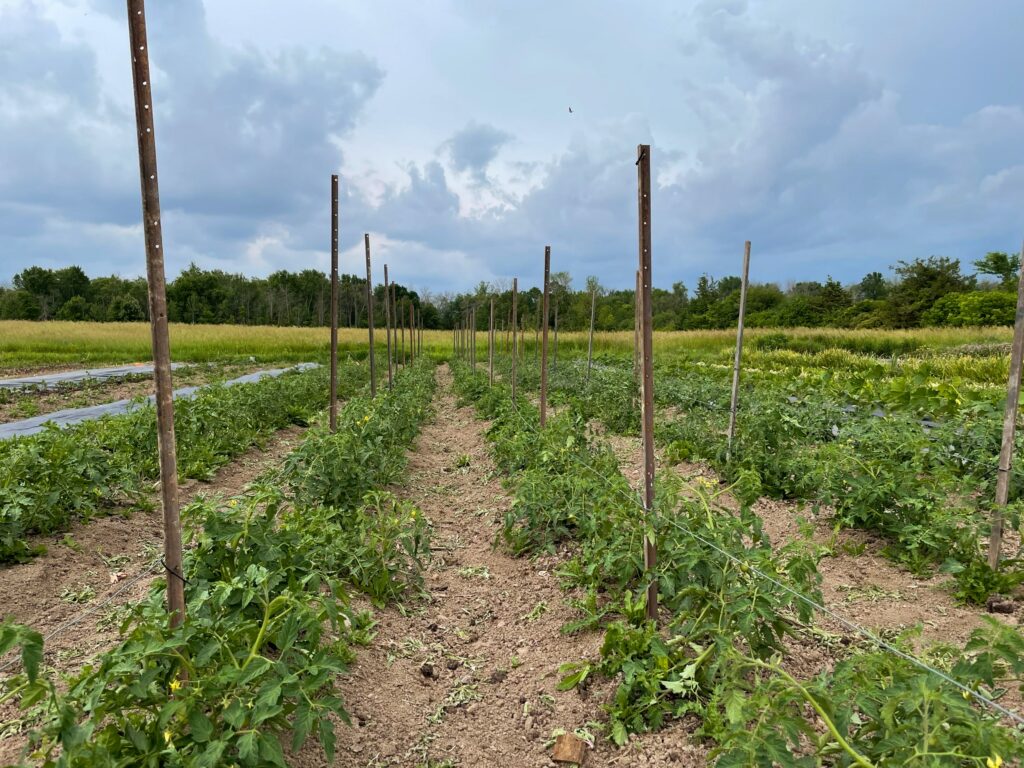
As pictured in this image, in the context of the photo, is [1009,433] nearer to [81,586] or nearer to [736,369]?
[736,369]

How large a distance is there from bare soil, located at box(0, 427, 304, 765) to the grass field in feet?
62.2

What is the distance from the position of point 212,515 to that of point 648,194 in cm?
261

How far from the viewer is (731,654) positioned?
2.03 metres

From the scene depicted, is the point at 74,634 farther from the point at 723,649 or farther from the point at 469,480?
the point at 469,480

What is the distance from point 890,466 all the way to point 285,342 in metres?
32.8

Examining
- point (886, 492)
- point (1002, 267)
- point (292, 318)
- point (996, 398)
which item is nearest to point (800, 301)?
point (1002, 267)

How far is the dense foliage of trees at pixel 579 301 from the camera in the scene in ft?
95.8

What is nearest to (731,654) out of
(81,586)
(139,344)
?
(81,586)

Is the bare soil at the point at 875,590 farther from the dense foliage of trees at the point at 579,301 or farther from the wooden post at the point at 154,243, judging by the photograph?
the dense foliage of trees at the point at 579,301

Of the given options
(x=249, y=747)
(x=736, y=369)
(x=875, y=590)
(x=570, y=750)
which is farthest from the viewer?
(x=736, y=369)

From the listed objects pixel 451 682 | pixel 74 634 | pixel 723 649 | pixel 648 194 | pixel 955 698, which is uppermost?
pixel 648 194

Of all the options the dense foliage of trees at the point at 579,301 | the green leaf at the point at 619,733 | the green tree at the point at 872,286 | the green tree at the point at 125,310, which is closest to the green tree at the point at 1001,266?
the dense foliage of trees at the point at 579,301

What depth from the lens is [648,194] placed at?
10.7 feet

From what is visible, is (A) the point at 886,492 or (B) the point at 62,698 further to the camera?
(A) the point at 886,492
